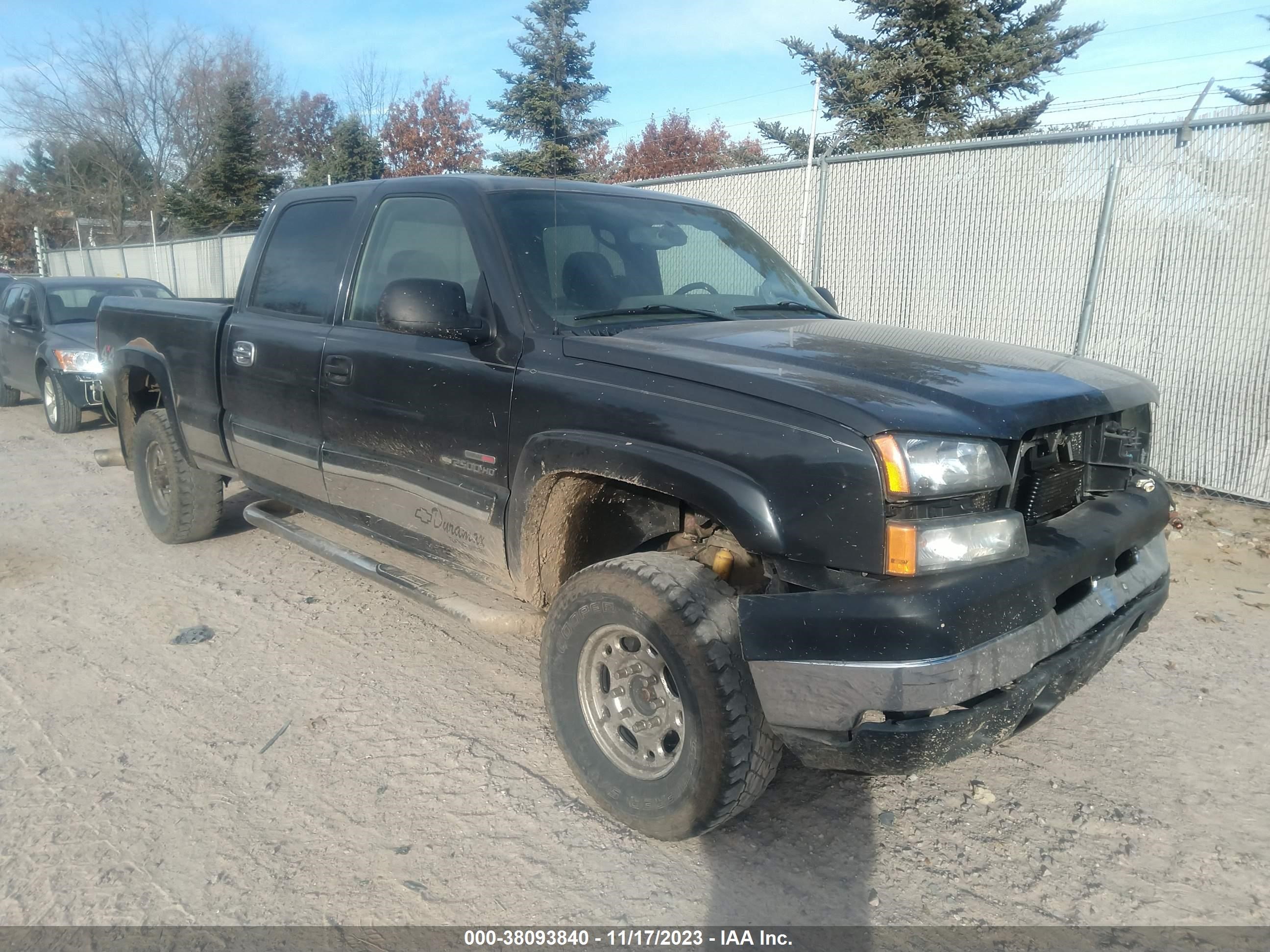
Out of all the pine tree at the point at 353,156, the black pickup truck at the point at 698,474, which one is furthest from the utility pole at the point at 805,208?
the pine tree at the point at 353,156

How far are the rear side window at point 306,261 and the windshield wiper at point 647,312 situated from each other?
1.40 m

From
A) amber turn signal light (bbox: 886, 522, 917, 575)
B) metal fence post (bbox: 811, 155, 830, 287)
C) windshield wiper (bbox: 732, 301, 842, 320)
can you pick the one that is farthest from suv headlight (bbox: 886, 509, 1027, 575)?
metal fence post (bbox: 811, 155, 830, 287)

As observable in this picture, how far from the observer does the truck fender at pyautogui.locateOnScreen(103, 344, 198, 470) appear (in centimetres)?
517

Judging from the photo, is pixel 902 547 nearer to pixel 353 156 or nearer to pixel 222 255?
pixel 222 255

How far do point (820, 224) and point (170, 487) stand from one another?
5988mm

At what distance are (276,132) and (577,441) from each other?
5205 centimetres

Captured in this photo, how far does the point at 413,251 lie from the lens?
3.72 m

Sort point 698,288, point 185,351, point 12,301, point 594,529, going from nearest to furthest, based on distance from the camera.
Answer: point 594,529 → point 698,288 → point 185,351 → point 12,301

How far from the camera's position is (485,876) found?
Result: 8.62ft

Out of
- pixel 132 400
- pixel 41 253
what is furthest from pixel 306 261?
pixel 41 253

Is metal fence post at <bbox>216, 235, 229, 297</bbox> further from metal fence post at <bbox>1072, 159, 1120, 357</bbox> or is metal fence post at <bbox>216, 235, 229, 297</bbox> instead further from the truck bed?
metal fence post at <bbox>1072, 159, 1120, 357</bbox>

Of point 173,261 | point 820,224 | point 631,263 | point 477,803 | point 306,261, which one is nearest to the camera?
point 477,803

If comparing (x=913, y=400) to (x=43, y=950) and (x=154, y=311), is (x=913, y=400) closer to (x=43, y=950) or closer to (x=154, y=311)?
(x=43, y=950)

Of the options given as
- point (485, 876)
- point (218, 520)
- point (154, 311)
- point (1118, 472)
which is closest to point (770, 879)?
point (485, 876)
